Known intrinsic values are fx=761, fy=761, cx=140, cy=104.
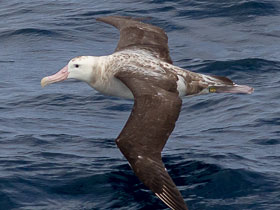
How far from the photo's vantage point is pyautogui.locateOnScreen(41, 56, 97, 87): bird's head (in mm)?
10102

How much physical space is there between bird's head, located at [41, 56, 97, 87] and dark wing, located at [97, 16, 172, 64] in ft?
2.84

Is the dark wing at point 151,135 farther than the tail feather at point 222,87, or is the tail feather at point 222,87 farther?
the tail feather at point 222,87

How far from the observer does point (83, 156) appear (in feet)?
31.7

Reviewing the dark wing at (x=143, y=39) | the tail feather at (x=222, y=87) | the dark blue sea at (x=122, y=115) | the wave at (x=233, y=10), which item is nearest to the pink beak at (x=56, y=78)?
the dark blue sea at (x=122, y=115)

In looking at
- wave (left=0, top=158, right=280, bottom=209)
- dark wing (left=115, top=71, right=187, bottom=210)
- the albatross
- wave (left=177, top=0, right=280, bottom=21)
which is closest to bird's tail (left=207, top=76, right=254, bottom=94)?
the albatross

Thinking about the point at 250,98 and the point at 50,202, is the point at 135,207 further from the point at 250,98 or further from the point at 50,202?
the point at 250,98

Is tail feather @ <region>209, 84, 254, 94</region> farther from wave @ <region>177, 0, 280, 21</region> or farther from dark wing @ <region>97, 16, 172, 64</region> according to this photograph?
wave @ <region>177, 0, 280, 21</region>

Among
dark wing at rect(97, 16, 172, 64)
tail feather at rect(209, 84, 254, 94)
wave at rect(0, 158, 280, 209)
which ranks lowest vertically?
wave at rect(0, 158, 280, 209)

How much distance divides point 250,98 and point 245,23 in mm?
3463

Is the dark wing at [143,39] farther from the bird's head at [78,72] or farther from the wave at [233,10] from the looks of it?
the wave at [233,10]

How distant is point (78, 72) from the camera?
33.4 feet

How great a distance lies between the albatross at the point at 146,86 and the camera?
791 cm

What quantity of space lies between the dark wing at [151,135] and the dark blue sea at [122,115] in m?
0.53

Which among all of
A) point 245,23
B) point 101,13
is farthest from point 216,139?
point 101,13
